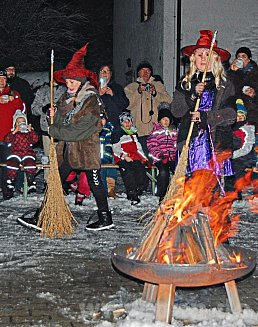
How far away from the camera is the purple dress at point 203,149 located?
763cm

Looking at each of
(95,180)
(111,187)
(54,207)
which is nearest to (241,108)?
(111,187)

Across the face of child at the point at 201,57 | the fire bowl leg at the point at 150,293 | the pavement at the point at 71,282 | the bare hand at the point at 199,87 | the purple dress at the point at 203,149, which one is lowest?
the pavement at the point at 71,282

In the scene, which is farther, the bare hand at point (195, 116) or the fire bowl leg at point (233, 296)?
the bare hand at point (195, 116)

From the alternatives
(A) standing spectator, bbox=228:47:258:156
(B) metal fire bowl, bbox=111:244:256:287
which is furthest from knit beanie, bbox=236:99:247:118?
(B) metal fire bowl, bbox=111:244:256:287

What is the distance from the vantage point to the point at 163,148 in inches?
460

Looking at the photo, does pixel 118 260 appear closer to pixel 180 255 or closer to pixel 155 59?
pixel 180 255

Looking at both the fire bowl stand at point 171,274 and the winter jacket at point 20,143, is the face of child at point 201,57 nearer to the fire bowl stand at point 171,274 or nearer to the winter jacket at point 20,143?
the fire bowl stand at point 171,274

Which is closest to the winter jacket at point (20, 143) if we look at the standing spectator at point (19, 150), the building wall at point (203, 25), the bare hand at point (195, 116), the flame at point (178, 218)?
the standing spectator at point (19, 150)

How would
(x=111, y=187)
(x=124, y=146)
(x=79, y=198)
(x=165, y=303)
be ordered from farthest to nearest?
(x=111, y=187) → (x=124, y=146) → (x=79, y=198) → (x=165, y=303)

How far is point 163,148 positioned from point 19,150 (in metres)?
2.21

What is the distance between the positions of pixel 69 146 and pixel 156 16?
1245 centimetres

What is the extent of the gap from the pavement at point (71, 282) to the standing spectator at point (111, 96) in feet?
9.05

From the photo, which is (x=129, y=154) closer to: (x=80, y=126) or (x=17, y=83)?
(x=80, y=126)

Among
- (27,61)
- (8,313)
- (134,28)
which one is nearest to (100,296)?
(8,313)
